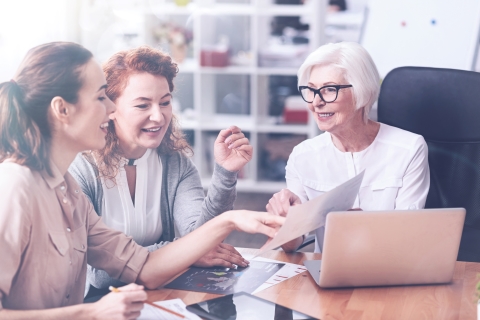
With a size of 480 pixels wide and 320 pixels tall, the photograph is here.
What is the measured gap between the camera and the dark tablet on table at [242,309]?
1376 millimetres

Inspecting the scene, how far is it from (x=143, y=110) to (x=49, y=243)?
64cm

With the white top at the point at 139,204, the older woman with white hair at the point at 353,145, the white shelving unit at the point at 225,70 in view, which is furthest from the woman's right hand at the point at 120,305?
the white shelving unit at the point at 225,70

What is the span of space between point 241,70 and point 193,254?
3.39m

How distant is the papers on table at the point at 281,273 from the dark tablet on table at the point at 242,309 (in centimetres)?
8

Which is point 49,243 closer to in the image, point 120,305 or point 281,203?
point 120,305

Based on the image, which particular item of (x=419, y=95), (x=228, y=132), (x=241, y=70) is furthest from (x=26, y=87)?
(x=241, y=70)

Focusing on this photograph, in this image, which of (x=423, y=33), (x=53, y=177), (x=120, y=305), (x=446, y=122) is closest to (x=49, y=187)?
(x=53, y=177)

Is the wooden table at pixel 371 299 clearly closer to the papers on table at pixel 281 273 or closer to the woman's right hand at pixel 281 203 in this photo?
the papers on table at pixel 281 273

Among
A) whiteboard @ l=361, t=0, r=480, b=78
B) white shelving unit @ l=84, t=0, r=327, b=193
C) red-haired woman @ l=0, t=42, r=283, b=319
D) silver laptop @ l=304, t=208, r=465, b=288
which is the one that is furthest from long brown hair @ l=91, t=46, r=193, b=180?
white shelving unit @ l=84, t=0, r=327, b=193

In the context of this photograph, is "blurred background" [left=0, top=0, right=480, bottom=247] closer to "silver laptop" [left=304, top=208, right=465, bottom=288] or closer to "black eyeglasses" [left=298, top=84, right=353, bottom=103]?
"black eyeglasses" [left=298, top=84, right=353, bottom=103]

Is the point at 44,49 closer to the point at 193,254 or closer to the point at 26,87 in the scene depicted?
the point at 26,87

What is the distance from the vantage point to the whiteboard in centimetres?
358

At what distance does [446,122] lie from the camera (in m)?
2.23

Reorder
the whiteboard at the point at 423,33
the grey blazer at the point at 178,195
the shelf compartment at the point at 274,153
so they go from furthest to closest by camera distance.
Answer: the shelf compartment at the point at 274,153
the whiteboard at the point at 423,33
the grey blazer at the point at 178,195
